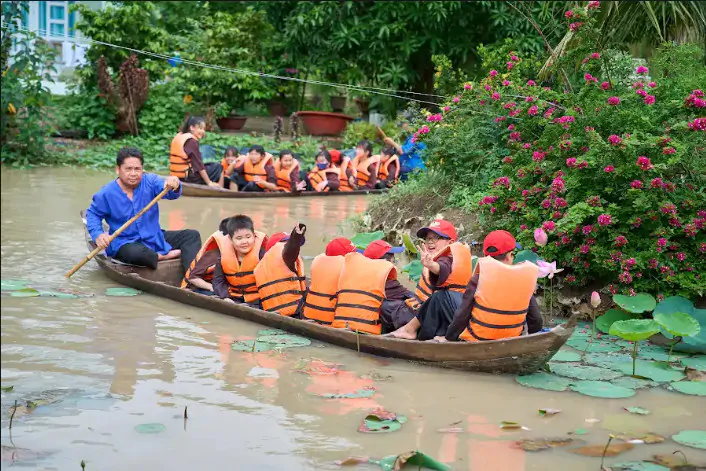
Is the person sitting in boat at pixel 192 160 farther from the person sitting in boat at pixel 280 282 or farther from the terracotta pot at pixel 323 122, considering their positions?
the person sitting in boat at pixel 280 282

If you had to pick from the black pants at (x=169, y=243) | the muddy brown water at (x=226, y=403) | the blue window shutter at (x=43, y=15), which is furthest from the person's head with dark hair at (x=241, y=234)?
the blue window shutter at (x=43, y=15)

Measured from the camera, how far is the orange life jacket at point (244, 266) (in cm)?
716

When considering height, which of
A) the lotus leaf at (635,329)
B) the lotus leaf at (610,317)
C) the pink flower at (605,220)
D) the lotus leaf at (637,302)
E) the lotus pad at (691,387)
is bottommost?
the lotus pad at (691,387)

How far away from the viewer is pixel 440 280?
5.97 m

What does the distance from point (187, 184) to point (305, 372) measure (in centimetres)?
839

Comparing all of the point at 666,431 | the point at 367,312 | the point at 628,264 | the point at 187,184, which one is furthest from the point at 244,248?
the point at 187,184

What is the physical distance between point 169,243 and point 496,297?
4.19m

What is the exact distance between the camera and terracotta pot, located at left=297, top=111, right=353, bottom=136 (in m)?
19.2

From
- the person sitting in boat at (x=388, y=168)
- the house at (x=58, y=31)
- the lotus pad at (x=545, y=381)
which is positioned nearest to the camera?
the lotus pad at (x=545, y=381)

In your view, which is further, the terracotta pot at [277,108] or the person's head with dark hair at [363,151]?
the terracotta pot at [277,108]

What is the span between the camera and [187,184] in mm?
13617

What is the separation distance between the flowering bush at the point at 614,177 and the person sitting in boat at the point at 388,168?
260 inches

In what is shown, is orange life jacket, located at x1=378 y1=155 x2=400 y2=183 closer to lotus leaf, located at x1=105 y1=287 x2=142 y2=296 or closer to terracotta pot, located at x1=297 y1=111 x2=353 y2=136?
terracotta pot, located at x1=297 y1=111 x2=353 y2=136

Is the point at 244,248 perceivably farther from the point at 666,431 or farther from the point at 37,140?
the point at 37,140
